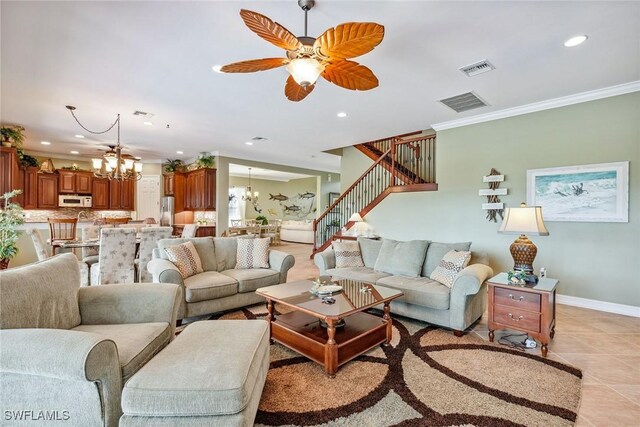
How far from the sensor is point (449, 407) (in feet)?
6.16

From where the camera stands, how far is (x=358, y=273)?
151 inches

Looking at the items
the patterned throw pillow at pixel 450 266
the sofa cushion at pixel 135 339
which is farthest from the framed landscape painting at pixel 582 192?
the sofa cushion at pixel 135 339

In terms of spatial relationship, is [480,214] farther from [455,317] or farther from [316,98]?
[316,98]

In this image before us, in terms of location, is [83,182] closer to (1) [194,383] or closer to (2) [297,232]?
(2) [297,232]

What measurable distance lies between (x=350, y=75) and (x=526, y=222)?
2134mm

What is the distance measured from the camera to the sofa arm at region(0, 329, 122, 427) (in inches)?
49.5

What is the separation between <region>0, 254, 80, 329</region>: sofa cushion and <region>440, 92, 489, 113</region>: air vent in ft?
14.4

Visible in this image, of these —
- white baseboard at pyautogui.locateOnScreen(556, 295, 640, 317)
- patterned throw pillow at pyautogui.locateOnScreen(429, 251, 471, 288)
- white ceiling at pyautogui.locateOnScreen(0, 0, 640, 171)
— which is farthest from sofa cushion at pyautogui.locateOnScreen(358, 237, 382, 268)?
white baseboard at pyautogui.locateOnScreen(556, 295, 640, 317)

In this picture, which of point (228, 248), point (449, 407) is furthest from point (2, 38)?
point (449, 407)

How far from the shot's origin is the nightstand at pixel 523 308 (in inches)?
101

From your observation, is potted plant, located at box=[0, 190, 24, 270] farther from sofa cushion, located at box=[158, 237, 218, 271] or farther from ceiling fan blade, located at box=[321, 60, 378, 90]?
ceiling fan blade, located at box=[321, 60, 378, 90]

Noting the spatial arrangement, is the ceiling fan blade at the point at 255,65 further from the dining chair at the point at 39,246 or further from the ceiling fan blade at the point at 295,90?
the dining chair at the point at 39,246

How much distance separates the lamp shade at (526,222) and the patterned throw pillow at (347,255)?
6.23 feet

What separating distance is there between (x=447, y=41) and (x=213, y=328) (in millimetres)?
3001
